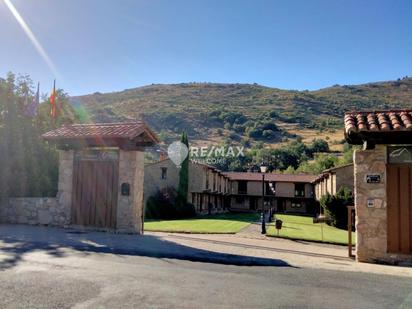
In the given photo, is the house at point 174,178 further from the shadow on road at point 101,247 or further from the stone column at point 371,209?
the stone column at point 371,209

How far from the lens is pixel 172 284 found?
6.74 meters

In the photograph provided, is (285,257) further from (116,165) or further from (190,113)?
(190,113)

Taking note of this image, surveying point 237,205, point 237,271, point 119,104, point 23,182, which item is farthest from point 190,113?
point 237,271

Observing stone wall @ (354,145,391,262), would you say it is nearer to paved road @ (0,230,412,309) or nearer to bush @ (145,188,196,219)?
paved road @ (0,230,412,309)

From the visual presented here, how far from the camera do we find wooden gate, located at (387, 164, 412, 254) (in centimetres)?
1041

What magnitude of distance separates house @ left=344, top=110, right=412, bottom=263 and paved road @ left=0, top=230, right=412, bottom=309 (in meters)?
2.37

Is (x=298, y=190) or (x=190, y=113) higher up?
(x=190, y=113)

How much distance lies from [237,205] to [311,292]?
5448cm

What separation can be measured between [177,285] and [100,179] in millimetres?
8155

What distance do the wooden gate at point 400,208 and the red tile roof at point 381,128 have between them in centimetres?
82

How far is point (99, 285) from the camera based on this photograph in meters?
6.49

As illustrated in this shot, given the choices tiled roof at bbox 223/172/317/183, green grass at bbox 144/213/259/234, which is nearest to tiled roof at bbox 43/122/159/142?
green grass at bbox 144/213/259/234

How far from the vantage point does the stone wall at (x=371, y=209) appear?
34.9 ft

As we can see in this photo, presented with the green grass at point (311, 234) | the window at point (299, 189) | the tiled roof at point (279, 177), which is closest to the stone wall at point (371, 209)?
the green grass at point (311, 234)
